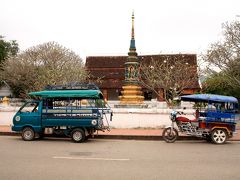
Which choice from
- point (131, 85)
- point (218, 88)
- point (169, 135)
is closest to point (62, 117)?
point (169, 135)

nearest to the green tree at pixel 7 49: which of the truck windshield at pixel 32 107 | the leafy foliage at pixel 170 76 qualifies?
the leafy foliage at pixel 170 76

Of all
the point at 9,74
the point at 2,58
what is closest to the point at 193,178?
the point at 9,74

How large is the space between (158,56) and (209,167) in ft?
126

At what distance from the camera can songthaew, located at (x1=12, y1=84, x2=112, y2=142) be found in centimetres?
1436

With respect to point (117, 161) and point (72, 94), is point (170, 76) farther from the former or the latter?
point (117, 161)

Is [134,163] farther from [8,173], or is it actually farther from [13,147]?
[13,147]

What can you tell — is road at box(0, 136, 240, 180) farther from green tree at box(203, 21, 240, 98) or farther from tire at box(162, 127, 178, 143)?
green tree at box(203, 21, 240, 98)

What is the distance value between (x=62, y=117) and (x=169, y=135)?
4.33m

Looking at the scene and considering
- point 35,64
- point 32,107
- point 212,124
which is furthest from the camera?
point 35,64

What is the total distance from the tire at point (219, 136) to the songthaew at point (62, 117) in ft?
14.8

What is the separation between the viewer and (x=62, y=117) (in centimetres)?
1448

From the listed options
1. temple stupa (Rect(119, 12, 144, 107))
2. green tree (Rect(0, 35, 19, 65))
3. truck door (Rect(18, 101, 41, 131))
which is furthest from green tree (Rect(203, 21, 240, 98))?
green tree (Rect(0, 35, 19, 65))

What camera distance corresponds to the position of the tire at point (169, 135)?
48.0ft

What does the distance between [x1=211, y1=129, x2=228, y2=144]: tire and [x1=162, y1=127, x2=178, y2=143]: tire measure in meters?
1.47
